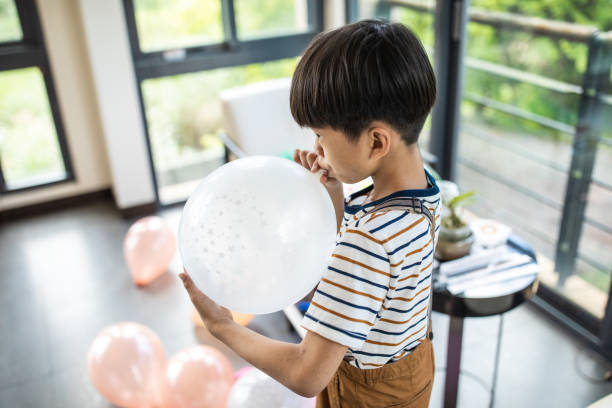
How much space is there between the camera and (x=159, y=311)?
2537 millimetres

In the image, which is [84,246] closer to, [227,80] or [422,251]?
[227,80]

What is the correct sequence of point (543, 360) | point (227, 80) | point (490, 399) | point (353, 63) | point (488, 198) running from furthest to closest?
point (227, 80)
point (488, 198)
point (543, 360)
point (490, 399)
point (353, 63)

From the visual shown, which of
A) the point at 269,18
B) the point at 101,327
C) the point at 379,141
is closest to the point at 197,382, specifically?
the point at 101,327

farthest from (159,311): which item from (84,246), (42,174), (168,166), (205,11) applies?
(205,11)

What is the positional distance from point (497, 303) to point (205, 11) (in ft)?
8.12

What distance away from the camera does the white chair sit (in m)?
2.47

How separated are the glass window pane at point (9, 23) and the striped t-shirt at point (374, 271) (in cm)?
301

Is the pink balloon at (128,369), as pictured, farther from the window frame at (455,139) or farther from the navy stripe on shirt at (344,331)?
the window frame at (455,139)

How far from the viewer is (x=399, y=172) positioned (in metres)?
0.86

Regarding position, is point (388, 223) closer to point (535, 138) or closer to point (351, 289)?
point (351, 289)

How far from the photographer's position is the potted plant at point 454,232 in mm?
1701

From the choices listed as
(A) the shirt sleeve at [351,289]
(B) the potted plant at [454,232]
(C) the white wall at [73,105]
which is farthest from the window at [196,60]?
(A) the shirt sleeve at [351,289]

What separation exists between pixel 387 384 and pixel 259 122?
1720mm

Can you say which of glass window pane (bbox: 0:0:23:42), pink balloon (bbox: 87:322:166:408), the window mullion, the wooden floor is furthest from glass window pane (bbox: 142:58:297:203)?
pink balloon (bbox: 87:322:166:408)
